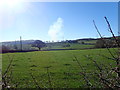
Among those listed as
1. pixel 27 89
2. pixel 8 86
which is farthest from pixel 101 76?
pixel 27 89

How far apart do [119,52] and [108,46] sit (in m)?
0.16

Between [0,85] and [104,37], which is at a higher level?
[104,37]

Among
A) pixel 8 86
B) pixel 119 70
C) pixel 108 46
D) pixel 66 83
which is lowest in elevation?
pixel 66 83

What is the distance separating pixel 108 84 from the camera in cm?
114

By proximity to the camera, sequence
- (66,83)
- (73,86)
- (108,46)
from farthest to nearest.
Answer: (66,83) < (73,86) < (108,46)

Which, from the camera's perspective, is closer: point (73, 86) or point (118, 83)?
point (118, 83)

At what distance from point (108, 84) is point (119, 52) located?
244 millimetres

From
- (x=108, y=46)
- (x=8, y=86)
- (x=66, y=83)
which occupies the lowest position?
(x=66, y=83)

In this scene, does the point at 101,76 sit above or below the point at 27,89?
above

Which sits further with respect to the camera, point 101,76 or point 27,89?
point 27,89

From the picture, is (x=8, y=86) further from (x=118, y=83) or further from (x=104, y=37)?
(x=104, y=37)

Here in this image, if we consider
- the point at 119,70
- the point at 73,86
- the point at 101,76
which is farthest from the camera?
the point at 73,86

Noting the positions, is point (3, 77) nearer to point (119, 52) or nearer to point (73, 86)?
point (119, 52)

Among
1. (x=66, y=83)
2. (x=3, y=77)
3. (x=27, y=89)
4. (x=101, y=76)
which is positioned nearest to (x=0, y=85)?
(x=3, y=77)
